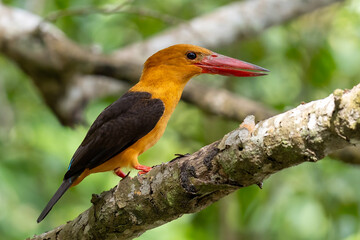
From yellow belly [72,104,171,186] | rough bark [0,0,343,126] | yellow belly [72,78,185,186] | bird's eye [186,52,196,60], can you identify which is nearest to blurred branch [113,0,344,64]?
rough bark [0,0,343,126]

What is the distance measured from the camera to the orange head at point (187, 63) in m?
3.81

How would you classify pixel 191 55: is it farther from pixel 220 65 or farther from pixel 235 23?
pixel 235 23

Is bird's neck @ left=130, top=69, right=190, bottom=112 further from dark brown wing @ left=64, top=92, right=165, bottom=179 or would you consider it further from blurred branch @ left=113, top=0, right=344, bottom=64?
blurred branch @ left=113, top=0, right=344, bottom=64

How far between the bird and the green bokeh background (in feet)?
2.80

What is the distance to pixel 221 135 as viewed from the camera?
537 centimetres

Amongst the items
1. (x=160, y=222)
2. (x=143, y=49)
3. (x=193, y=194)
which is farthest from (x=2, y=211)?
(x=193, y=194)

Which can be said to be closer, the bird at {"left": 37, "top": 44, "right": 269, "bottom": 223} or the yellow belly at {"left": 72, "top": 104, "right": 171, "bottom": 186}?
the bird at {"left": 37, "top": 44, "right": 269, "bottom": 223}

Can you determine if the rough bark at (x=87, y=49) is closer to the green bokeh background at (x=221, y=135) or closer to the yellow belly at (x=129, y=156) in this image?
the green bokeh background at (x=221, y=135)

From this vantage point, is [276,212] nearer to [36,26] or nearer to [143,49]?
[143,49]

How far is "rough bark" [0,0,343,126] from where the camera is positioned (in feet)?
16.9

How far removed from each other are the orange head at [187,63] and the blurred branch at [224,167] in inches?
52.2

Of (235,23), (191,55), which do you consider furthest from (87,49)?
(191,55)

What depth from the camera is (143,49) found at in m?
5.69

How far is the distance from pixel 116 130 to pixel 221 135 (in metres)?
2.15
